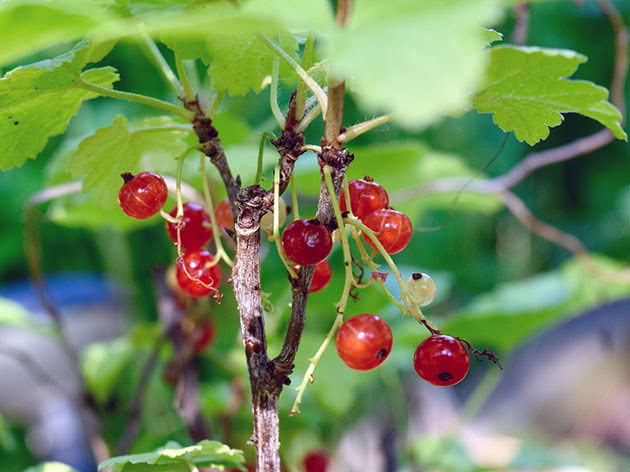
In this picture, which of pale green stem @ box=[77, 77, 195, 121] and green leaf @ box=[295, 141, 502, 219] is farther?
green leaf @ box=[295, 141, 502, 219]

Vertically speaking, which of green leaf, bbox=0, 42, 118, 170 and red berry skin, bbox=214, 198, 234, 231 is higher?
green leaf, bbox=0, 42, 118, 170

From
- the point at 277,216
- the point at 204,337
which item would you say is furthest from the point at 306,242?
the point at 204,337

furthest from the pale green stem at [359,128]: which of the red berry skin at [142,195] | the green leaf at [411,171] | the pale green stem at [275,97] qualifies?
the green leaf at [411,171]

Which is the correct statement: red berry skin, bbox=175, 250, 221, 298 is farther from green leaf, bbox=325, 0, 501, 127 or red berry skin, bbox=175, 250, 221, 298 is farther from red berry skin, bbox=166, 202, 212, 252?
green leaf, bbox=325, 0, 501, 127

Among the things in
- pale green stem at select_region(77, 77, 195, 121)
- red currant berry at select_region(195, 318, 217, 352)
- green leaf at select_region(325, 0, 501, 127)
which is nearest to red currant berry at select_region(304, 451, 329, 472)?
red currant berry at select_region(195, 318, 217, 352)

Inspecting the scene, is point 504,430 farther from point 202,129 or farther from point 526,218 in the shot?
point 202,129

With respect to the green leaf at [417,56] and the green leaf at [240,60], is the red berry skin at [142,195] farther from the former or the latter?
the green leaf at [417,56]
